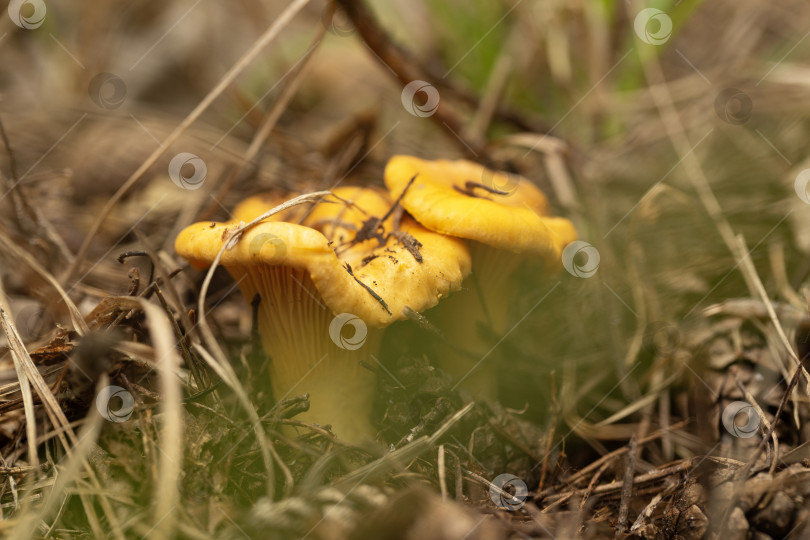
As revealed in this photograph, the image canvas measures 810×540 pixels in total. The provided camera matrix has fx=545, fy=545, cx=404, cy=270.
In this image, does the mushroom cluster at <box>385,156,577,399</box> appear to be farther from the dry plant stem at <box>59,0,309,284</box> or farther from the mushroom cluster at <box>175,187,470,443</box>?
the dry plant stem at <box>59,0,309,284</box>

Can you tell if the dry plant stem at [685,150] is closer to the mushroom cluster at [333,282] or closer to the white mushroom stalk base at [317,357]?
the mushroom cluster at [333,282]

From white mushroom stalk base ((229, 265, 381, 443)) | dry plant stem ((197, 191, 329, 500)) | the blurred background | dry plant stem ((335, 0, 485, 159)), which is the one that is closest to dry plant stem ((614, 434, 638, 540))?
the blurred background

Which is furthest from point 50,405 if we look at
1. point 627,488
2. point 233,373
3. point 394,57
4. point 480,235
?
point 394,57

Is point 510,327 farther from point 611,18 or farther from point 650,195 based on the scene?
point 611,18

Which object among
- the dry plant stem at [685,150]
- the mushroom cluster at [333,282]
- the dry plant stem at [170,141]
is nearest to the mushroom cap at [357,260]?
the mushroom cluster at [333,282]

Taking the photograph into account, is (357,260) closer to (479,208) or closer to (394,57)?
(479,208)

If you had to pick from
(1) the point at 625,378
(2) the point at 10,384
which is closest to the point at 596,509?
(1) the point at 625,378
